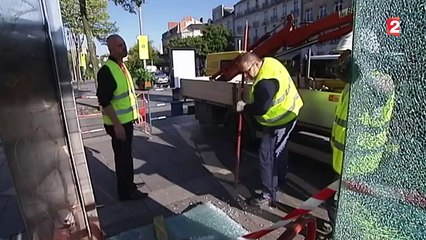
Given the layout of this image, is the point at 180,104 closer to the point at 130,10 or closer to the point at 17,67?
the point at 130,10

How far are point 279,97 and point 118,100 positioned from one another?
1.84 m

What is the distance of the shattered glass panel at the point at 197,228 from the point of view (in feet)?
10.1

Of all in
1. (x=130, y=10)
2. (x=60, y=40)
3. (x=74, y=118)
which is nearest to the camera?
(x=74, y=118)

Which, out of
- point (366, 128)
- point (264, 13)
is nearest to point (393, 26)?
point (366, 128)

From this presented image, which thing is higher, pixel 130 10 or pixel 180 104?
pixel 130 10

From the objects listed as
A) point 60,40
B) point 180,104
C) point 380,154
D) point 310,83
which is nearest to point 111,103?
point 60,40

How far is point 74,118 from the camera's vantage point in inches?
101

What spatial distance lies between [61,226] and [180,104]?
22.1ft

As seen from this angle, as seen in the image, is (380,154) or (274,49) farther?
(274,49)

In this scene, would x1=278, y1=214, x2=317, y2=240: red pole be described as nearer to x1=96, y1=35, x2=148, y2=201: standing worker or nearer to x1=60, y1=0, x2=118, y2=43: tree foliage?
x1=96, y1=35, x2=148, y2=201: standing worker

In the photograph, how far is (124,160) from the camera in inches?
149

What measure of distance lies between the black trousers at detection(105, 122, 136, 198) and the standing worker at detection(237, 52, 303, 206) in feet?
4.63

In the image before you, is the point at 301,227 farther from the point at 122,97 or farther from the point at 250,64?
the point at 122,97

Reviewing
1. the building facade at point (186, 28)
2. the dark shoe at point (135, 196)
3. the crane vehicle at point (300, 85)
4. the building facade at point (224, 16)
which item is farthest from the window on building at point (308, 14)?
the building facade at point (186, 28)
